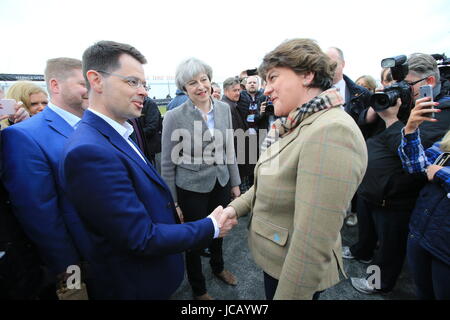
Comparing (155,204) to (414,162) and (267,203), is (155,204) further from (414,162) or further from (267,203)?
(414,162)

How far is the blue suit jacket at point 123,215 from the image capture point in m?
0.92

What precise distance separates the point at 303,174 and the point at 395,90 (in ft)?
4.11

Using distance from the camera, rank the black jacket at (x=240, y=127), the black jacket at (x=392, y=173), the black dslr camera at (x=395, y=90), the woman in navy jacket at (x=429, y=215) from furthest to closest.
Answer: the black jacket at (x=240, y=127), the black jacket at (x=392, y=173), the black dslr camera at (x=395, y=90), the woman in navy jacket at (x=429, y=215)

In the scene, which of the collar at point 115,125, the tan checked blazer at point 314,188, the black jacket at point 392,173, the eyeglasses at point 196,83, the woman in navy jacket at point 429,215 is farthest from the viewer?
the eyeglasses at point 196,83

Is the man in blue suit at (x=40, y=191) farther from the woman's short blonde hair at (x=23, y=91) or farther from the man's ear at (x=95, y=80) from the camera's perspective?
the woman's short blonde hair at (x=23, y=91)

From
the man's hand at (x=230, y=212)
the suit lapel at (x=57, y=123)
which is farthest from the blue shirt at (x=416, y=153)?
the suit lapel at (x=57, y=123)

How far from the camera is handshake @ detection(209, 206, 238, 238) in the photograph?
53.7 inches

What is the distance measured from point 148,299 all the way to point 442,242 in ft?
5.75

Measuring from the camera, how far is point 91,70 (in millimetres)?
1132

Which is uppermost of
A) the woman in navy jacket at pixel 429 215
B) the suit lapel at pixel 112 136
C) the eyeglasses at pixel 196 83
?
the eyeglasses at pixel 196 83

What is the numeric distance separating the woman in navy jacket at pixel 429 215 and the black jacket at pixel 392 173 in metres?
0.20

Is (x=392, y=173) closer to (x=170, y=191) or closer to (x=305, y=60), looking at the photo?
(x=305, y=60)

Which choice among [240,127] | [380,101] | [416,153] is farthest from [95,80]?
[240,127]

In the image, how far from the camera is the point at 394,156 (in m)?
1.87
